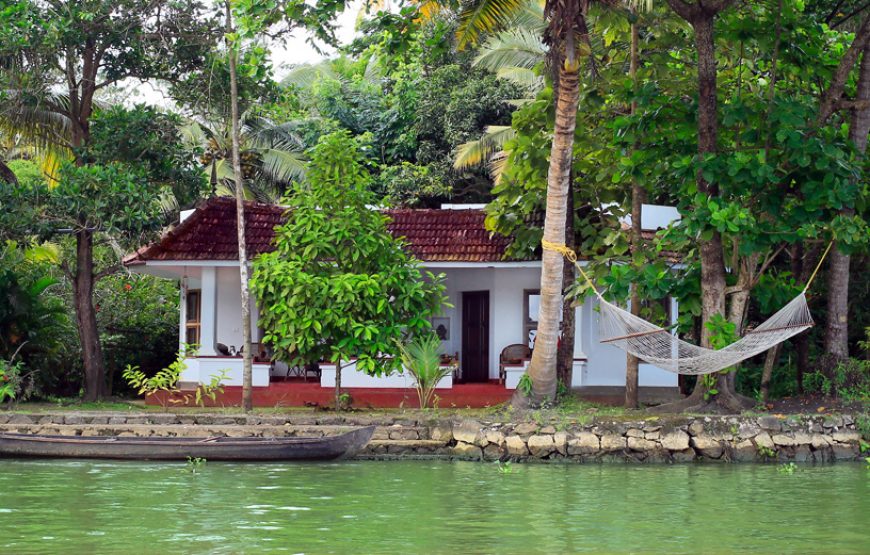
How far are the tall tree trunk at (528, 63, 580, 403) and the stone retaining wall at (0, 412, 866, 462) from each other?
1307mm

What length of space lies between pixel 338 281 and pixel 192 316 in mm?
6215

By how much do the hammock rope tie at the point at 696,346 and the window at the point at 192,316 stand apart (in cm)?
951

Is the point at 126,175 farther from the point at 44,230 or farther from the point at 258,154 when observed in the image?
the point at 258,154

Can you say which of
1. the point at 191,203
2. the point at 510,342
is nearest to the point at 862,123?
the point at 510,342

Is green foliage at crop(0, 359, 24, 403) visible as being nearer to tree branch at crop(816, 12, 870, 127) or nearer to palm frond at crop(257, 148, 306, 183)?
tree branch at crop(816, 12, 870, 127)

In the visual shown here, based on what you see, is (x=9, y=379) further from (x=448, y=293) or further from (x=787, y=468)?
(x=787, y=468)

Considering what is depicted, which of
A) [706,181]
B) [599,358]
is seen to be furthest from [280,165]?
[706,181]

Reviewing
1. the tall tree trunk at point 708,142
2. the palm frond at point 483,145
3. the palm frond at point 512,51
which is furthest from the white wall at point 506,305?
the palm frond at point 512,51

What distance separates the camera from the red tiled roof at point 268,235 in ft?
70.8

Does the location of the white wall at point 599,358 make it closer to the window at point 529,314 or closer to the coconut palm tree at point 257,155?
the window at point 529,314

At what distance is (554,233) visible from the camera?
18062mm

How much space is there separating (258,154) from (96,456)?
17702mm

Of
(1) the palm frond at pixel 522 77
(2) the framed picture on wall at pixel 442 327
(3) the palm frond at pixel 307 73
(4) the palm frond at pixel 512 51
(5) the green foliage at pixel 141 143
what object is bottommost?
(2) the framed picture on wall at pixel 442 327

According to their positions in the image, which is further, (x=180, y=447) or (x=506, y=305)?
(x=506, y=305)
